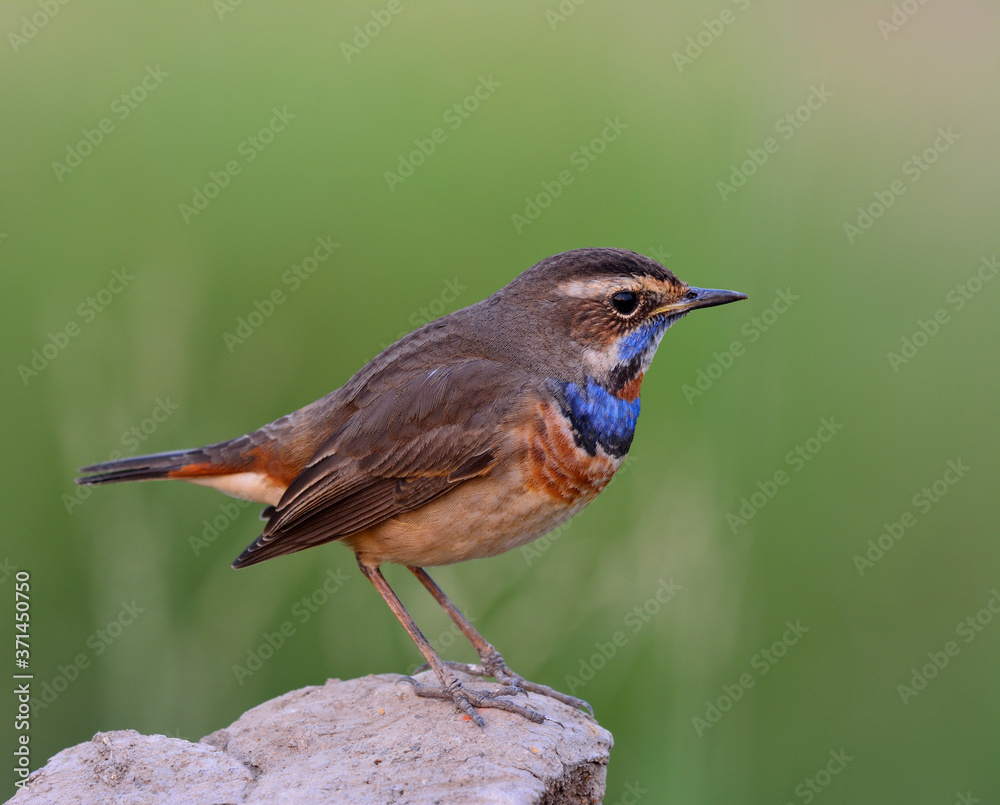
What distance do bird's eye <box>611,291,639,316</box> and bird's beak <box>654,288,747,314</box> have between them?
0.11 meters

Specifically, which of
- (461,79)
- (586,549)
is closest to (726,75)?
(461,79)

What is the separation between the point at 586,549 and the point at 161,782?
227 cm

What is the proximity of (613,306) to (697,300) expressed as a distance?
38 cm

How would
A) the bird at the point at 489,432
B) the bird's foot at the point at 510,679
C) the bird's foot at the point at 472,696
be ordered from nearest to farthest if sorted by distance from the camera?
1. the bird's foot at the point at 472,696
2. the bird at the point at 489,432
3. the bird's foot at the point at 510,679

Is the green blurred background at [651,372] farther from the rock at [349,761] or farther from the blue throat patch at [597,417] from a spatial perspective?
the rock at [349,761]

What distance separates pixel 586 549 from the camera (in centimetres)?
546

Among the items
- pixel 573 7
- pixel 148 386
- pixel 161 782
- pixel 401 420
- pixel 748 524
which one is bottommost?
pixel 161 782

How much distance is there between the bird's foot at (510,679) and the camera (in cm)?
509

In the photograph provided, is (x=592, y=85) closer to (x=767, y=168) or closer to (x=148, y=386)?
(x=767, y=168)

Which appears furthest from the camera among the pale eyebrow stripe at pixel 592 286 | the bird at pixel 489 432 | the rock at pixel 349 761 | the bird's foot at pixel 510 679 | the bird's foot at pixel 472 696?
the bird's foot at pixel 510 679

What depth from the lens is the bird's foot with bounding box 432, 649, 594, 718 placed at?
5.09 meters

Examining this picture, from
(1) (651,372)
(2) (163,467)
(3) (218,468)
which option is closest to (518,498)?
(3) (218,468)

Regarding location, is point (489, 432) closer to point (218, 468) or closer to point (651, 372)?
point (218, 468)

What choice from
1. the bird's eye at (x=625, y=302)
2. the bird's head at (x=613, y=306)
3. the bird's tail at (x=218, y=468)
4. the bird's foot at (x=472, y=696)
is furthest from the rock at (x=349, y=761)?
the bird's eye at (x=625, y=302)
